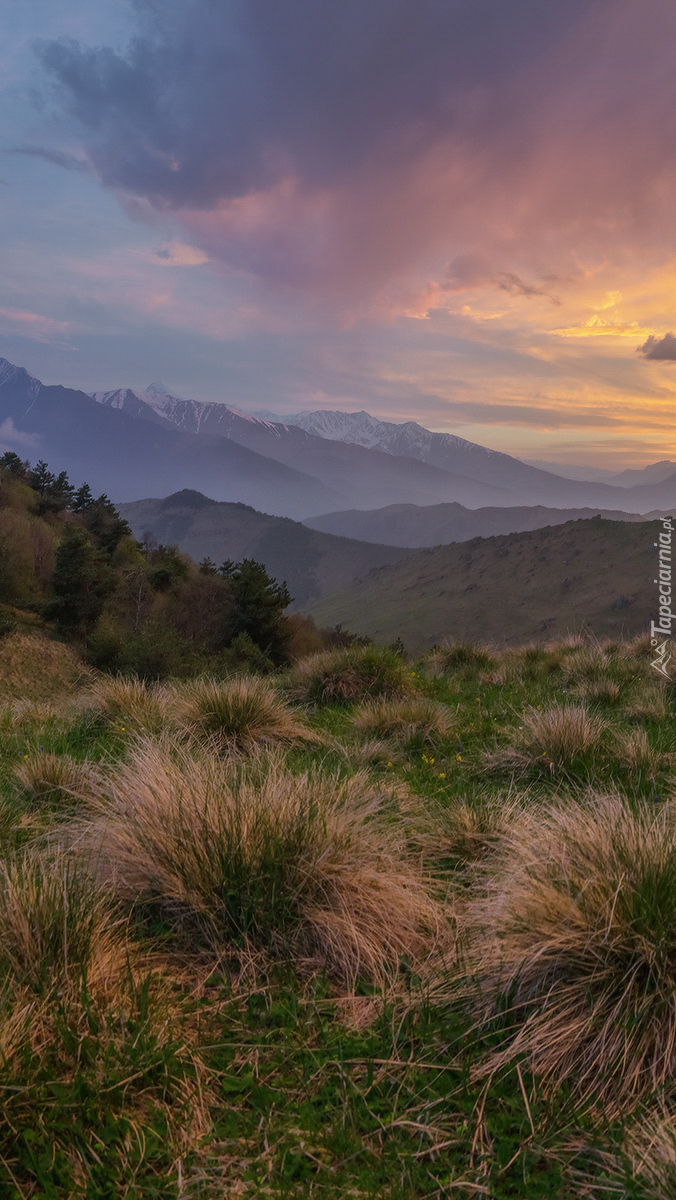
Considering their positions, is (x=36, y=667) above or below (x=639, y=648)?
below

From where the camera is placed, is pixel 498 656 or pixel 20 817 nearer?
pixel 20 817

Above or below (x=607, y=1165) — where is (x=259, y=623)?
below

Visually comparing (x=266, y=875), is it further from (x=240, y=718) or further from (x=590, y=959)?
(x=240, y=718)

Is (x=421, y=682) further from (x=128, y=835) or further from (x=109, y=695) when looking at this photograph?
(x=128, y=835)

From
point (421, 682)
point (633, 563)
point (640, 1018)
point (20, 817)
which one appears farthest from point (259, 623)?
point (633, 563)

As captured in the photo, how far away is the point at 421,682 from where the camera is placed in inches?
322

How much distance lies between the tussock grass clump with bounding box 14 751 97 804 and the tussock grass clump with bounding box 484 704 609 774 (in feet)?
9.17

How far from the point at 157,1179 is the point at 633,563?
96072 millimetres

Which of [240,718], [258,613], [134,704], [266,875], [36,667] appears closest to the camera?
[266,875]

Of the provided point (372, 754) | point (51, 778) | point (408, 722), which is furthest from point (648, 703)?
point (51, 778)

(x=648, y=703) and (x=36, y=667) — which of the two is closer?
(x=648, y=703)

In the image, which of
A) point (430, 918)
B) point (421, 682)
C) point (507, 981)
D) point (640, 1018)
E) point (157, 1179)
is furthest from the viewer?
point (421, 682)

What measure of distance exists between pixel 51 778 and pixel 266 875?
2177mm

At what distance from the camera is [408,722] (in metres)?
5.95
